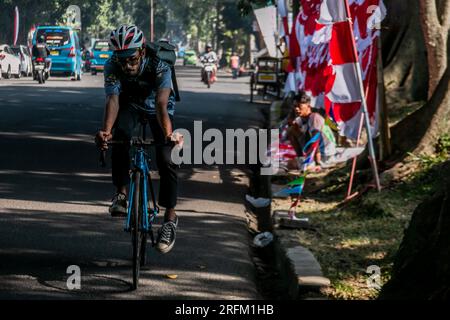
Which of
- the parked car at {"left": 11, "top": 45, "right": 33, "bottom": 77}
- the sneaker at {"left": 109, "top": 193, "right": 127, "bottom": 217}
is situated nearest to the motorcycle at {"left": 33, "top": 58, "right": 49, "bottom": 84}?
the parked car at {"left": 11, "top": 45, "right": 33, "bottom": 77}

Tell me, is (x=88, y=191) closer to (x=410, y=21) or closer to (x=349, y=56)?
(x=349, y=56)

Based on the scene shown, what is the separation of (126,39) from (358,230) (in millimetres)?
3747

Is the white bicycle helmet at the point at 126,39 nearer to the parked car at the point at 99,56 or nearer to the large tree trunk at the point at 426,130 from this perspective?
the large tree trunk at the point at 426,130

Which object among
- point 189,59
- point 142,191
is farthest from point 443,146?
point 189,59

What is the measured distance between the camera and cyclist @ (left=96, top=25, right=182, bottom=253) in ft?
25.7

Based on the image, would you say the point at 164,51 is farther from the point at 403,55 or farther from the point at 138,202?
the point at 403,55

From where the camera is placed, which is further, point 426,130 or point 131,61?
point 426,130

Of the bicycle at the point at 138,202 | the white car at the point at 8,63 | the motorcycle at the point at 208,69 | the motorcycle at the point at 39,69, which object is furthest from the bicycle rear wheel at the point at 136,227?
the white car at the point at 8,63

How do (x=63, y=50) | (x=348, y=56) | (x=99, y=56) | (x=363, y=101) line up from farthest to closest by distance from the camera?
(x=99, y=56) → (x=63, y=50) → (x=348, y=56) → (x=363, y=101)

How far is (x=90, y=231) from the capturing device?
33.5ft

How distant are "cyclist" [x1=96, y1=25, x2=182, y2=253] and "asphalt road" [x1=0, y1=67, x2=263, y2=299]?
54 cm

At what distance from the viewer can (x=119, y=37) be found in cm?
777

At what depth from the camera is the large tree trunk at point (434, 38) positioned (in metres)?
14.1

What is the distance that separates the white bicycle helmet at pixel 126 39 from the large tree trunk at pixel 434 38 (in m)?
6.97
